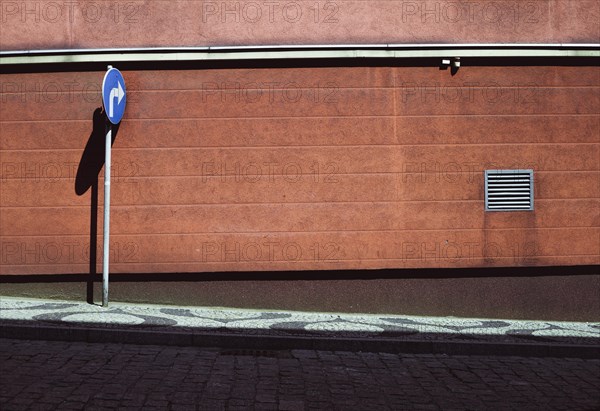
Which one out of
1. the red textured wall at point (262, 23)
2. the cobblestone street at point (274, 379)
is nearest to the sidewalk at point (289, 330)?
Result: the cobblestone street at point (274, 379)

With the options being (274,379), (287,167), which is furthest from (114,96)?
(274,379)

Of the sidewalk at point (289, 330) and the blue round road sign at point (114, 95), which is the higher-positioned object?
the blue round road sign at point (114, 95)

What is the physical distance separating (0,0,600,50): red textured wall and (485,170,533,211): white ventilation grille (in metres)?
1.85

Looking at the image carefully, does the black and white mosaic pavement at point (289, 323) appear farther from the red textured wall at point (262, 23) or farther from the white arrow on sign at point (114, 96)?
the red textured wall at point (262, 23)

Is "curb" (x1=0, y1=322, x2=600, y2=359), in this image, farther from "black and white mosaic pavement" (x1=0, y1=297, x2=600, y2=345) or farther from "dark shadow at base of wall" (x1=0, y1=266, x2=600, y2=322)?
"dark shadow at base of wall" (x1=0, y1=266, x2=600, y2=322)

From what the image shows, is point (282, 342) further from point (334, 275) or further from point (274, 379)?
point (334, 275)

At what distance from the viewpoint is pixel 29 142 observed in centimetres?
943

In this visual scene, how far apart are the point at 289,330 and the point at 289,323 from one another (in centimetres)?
53

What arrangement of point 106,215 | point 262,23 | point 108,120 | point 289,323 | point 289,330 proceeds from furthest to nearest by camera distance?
point 262,23 < point 106,215 < point 108,120 < point 289,323 < point 289,330

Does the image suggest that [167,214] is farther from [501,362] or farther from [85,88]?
[501,362]

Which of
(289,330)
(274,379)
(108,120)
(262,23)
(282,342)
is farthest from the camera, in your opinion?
(262,23)

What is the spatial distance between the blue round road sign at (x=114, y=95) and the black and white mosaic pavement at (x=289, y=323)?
8.07ft

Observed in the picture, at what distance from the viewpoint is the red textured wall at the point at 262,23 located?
30.8 ft

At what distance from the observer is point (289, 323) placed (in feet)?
27.1
